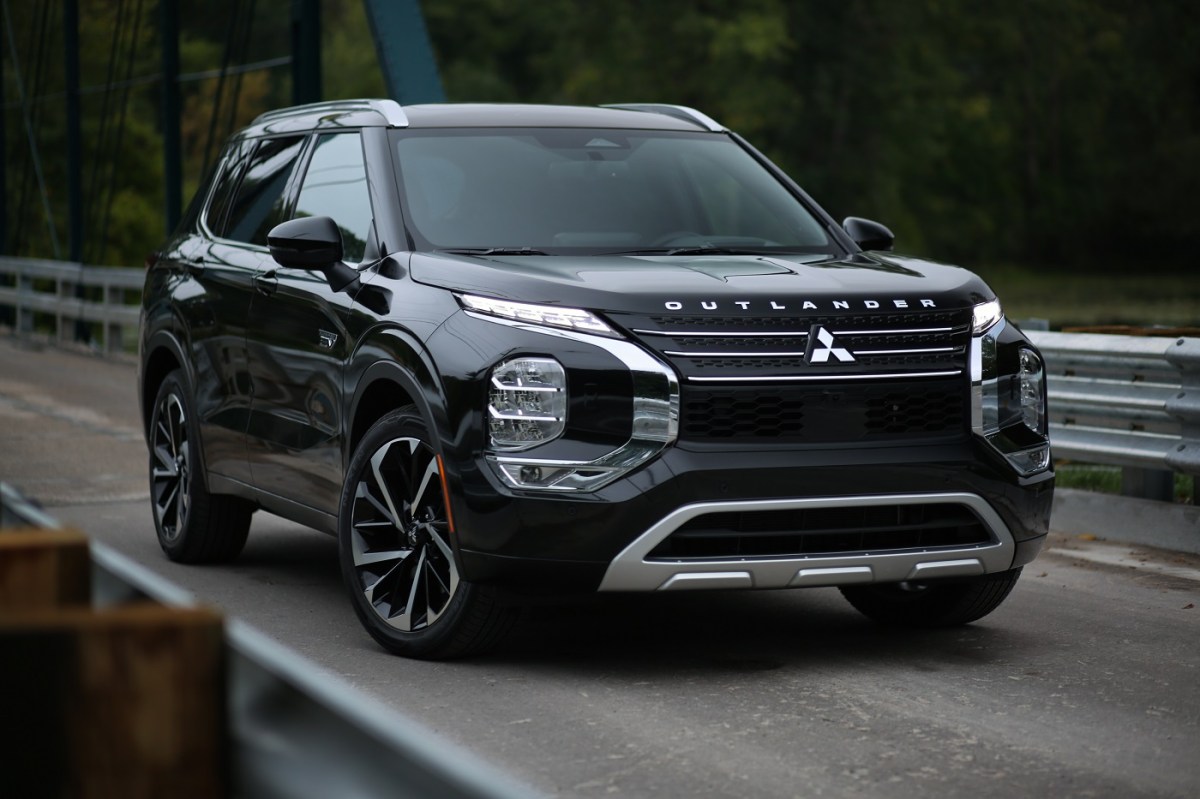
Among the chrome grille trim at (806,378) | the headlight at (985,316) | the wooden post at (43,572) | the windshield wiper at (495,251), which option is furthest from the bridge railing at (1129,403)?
the wooden post at (43,572)

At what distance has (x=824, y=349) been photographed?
5578 mm

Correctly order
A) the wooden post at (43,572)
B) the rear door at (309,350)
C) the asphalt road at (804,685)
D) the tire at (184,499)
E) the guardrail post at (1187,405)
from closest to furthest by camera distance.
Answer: the wooden post at (43,572)
the asphalt road at (804,685)
the rear door at (309,350)
the tire at (184,499)
the guardrail post at (1187,405)

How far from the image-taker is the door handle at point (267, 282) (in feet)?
22.9

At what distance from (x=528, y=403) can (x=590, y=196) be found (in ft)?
5.14

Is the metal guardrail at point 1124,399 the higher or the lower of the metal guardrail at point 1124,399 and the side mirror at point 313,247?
the lower

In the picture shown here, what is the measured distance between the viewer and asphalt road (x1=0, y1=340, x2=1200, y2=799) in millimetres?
4555

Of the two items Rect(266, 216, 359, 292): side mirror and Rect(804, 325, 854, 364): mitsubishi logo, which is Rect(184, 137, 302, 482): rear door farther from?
Rect(804, 325, 854, 364): mitsubishi logo

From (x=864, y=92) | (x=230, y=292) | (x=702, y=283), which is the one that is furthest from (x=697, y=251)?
(x=864, y=92)

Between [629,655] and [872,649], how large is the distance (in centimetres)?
81

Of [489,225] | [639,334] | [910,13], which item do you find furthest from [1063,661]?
[910,13]

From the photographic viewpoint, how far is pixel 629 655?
607cm

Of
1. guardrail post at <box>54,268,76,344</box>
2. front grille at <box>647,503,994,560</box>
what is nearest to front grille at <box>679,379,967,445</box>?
front grille at <box>647,503,994,560</box>

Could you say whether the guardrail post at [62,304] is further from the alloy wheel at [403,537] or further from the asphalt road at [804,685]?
the alloy wheel at [403,537]

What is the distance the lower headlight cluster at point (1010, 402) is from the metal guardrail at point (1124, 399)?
2.38 meters
